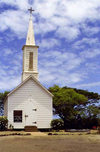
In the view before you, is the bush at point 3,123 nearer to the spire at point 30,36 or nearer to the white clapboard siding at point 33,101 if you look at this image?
the white clapboard siding at point 33,101

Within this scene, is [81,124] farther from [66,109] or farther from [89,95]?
[89,95]

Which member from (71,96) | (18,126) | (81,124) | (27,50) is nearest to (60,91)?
(71,96)

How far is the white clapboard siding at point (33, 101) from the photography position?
3244 cm

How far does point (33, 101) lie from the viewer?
1299 inches

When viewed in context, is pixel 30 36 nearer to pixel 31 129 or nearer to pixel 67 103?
pixel 67 103

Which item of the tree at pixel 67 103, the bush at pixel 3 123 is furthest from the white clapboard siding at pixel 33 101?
the tree at pixel 67 103

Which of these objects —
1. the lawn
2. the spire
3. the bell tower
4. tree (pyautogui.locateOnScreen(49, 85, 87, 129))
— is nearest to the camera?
the lawn

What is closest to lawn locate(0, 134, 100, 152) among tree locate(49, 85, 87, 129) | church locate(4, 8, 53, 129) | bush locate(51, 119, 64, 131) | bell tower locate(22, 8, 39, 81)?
bush locate(51, 119, 64, 131)

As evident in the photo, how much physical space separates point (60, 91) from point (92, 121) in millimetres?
6200

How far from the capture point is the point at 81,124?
128 ft

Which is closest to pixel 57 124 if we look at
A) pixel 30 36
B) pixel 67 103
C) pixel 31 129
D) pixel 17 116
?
pixel 31 129

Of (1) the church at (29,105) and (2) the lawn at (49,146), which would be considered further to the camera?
(1) the church at (29,105)

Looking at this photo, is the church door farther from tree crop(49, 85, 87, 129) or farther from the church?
tree crop(49, 85, 87, 129)

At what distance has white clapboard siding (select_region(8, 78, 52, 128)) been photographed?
32.4 meters
